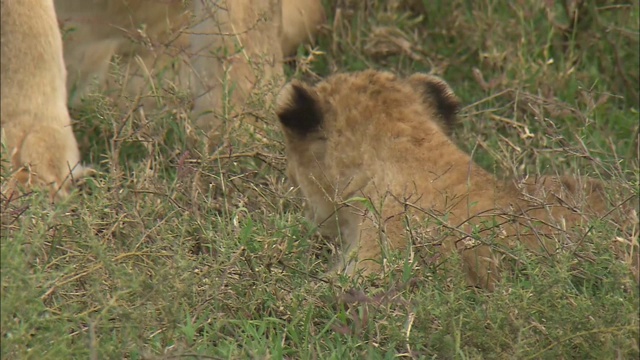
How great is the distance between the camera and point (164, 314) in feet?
9.35

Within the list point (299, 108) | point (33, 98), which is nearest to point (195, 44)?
point (33, 98)

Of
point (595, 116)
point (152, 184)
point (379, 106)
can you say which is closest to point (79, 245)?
point (152, 184)

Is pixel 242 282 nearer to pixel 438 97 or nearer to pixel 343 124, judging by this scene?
Answer: pixel 343 124

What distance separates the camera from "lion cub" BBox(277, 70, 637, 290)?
316 cm

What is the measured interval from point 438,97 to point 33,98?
4.22 feet

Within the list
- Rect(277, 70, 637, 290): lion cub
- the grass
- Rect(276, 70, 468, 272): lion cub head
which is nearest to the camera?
the grass

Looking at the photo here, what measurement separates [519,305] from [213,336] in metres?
0.73

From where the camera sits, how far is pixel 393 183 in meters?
3.29

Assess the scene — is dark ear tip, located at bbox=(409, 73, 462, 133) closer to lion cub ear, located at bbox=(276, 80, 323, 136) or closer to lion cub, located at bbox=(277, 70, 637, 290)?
lion cub, located at bbox=(277, 70, 637, 290)

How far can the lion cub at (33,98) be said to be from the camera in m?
3.91

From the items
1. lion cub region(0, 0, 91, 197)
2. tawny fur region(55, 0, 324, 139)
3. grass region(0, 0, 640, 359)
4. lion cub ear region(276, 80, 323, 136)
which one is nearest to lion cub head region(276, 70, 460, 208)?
lion cub ear region(276, 80, 323, 136)

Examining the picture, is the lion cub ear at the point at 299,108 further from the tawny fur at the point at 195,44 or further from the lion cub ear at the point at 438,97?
the tawny fur at the point at 195,44

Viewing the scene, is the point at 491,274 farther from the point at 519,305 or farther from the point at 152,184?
the point at 152,184

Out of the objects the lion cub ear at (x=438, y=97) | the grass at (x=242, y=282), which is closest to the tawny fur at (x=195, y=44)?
the grass at (x=242, y=282)
